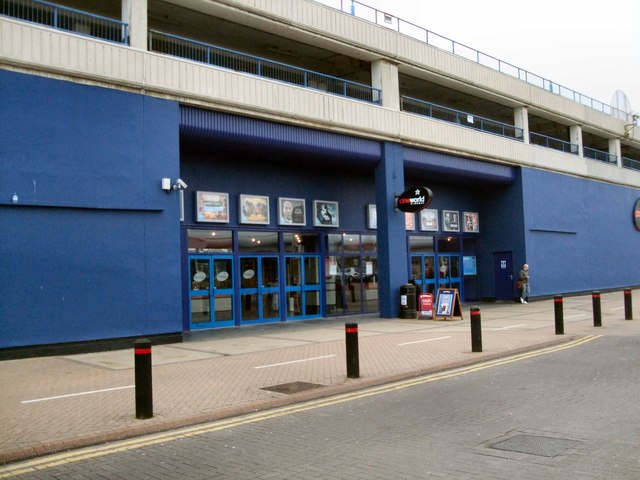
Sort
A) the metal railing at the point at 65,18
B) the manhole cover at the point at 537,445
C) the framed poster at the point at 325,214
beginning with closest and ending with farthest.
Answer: the manhole cover at the point at 537,445 < the metal railing at the point at 65,18 < the framed poster at the point at 325,214

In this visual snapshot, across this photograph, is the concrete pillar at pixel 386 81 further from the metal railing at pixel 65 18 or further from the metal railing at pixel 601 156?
the metal railing at pixel 601 156

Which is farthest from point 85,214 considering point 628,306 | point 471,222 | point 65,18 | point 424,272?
point 471,222

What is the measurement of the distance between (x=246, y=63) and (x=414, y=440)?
17.0 m

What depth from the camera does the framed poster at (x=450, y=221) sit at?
2774 cm

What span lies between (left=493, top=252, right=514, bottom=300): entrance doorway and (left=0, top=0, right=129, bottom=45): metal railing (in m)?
20.1

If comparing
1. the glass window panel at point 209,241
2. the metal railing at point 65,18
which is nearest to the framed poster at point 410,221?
the glass window panel at point 209,241

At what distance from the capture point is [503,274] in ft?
94.1

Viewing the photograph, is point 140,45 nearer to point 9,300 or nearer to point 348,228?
point 9,300

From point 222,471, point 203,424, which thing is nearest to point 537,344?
point 203,424

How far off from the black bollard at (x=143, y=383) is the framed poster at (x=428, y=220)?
20092mm

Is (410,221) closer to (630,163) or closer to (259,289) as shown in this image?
(259,289)

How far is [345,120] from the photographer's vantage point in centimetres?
2008

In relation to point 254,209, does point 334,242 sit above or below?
below

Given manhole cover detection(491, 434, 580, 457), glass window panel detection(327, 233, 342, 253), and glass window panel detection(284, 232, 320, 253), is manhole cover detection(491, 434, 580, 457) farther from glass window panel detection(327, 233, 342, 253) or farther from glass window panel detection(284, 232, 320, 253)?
glass window panel detection(327, 233, 342, 253)
